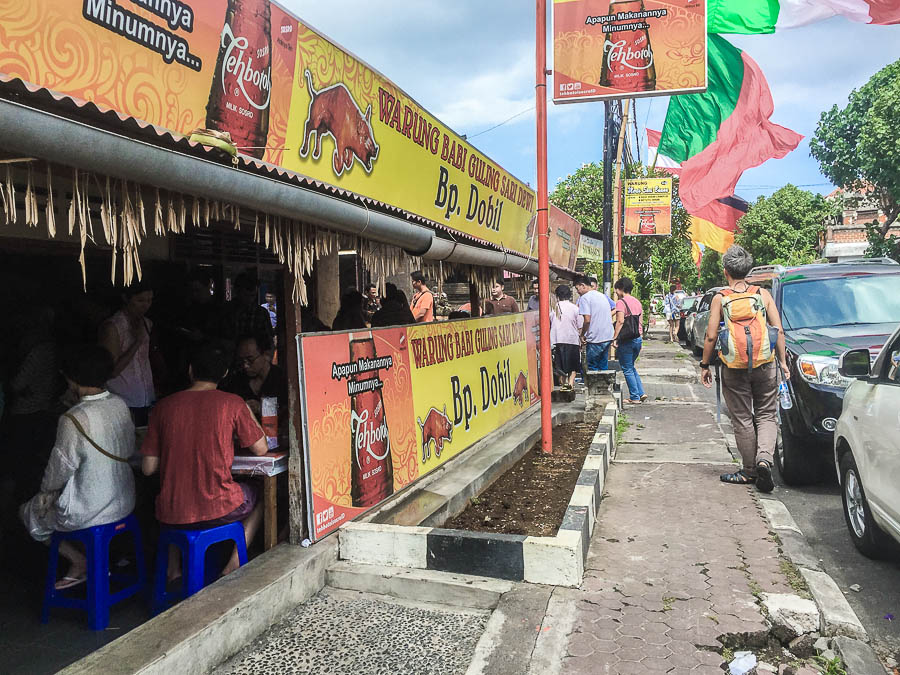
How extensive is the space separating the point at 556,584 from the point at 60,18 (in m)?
3.52

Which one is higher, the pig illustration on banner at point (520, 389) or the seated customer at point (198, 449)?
the seated customer at point (198, 449)

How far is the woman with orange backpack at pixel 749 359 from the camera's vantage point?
5.69 meters

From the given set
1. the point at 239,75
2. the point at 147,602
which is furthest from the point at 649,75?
the point at 147,602

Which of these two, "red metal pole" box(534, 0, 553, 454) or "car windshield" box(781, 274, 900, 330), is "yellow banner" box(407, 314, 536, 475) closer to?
"red metal pole" box(534, 0, 553, 454)

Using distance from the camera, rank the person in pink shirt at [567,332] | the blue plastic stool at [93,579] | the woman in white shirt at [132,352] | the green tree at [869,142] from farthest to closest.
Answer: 1. the green tree at [869,142]
2. the person in pink shirt at [567,332]
3. the woman in white shirt at [132,352]
4. the blue plastic stool at [93,579]

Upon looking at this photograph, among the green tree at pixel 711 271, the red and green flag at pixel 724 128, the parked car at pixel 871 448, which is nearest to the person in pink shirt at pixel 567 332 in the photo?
the red and green flag at pixel 724 128

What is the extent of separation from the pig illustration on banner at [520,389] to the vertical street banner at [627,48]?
3.62 meters

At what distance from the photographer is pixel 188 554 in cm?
356

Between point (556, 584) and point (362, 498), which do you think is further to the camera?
point (362, 498)

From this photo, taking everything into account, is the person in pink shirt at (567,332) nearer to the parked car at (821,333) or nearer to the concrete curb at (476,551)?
the parked car at (821,333)

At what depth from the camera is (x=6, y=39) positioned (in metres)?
2.15

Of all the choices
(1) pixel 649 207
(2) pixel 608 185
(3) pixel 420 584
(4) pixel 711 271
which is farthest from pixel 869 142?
(4) pixel 711 271

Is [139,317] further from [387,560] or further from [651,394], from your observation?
[651,394]

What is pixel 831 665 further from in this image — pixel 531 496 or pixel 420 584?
pixel 531 496
